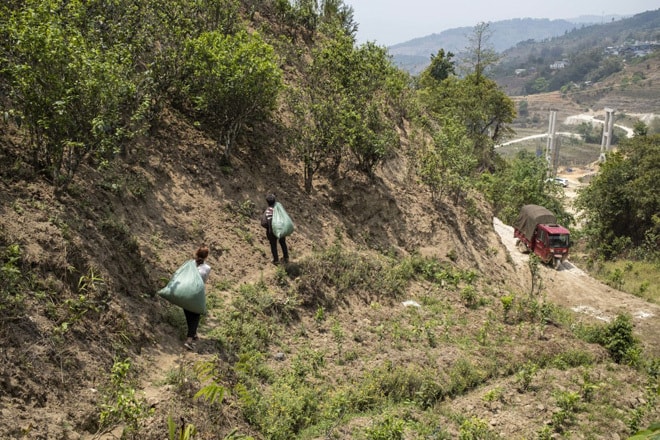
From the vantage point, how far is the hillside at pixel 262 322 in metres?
6.30

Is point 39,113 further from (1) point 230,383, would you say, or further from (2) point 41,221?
(1) point 230,383

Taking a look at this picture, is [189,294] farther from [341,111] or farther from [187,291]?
[341,111]

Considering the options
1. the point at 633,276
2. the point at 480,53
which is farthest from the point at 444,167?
the point at 480,53

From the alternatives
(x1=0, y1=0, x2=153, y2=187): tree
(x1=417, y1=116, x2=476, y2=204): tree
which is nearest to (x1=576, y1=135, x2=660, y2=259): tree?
(x1=417, y1=116, x2=476, y2=204): tree

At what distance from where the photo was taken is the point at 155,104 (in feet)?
39.8

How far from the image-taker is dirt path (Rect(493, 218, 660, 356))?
16.6m

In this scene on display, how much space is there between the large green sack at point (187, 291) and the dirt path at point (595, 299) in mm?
13585

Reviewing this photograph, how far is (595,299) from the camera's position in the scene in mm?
19281

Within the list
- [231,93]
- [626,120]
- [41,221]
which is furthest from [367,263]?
[626,120]

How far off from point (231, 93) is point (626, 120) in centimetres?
16696

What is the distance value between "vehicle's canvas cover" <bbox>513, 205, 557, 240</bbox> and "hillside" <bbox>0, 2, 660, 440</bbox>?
7036 millimetres

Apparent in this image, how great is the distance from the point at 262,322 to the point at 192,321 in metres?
1.95

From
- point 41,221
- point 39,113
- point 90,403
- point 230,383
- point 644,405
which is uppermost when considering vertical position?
point 39,113

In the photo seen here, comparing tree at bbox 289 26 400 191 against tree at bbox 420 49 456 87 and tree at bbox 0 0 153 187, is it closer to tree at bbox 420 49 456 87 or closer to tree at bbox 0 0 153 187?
tree at bbox 0 0 153 187
